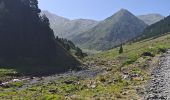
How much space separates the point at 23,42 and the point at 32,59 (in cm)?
1042

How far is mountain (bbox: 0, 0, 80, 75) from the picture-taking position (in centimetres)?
13975

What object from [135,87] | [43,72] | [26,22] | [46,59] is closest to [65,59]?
[46,59]

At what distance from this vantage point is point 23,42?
495ft

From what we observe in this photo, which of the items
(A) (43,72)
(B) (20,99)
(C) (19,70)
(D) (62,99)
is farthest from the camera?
(A) (43,72)

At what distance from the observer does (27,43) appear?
152m

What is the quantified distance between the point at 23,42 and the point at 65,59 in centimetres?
2198

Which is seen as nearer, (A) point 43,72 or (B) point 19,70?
(B) point 19,70

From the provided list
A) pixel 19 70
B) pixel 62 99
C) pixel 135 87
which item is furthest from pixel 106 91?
pixel 19 70

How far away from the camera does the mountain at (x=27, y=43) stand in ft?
458

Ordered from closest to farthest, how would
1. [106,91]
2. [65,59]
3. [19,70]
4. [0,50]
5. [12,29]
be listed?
[106,91], [19,70], [0,50], [12,29], [65,59]

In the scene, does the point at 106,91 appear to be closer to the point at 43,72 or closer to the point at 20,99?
the point at 20,99

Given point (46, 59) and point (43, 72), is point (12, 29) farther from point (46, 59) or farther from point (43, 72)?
point (43, 72)

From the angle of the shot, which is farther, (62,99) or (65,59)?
(65,59)

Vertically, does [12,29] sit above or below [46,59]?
above
